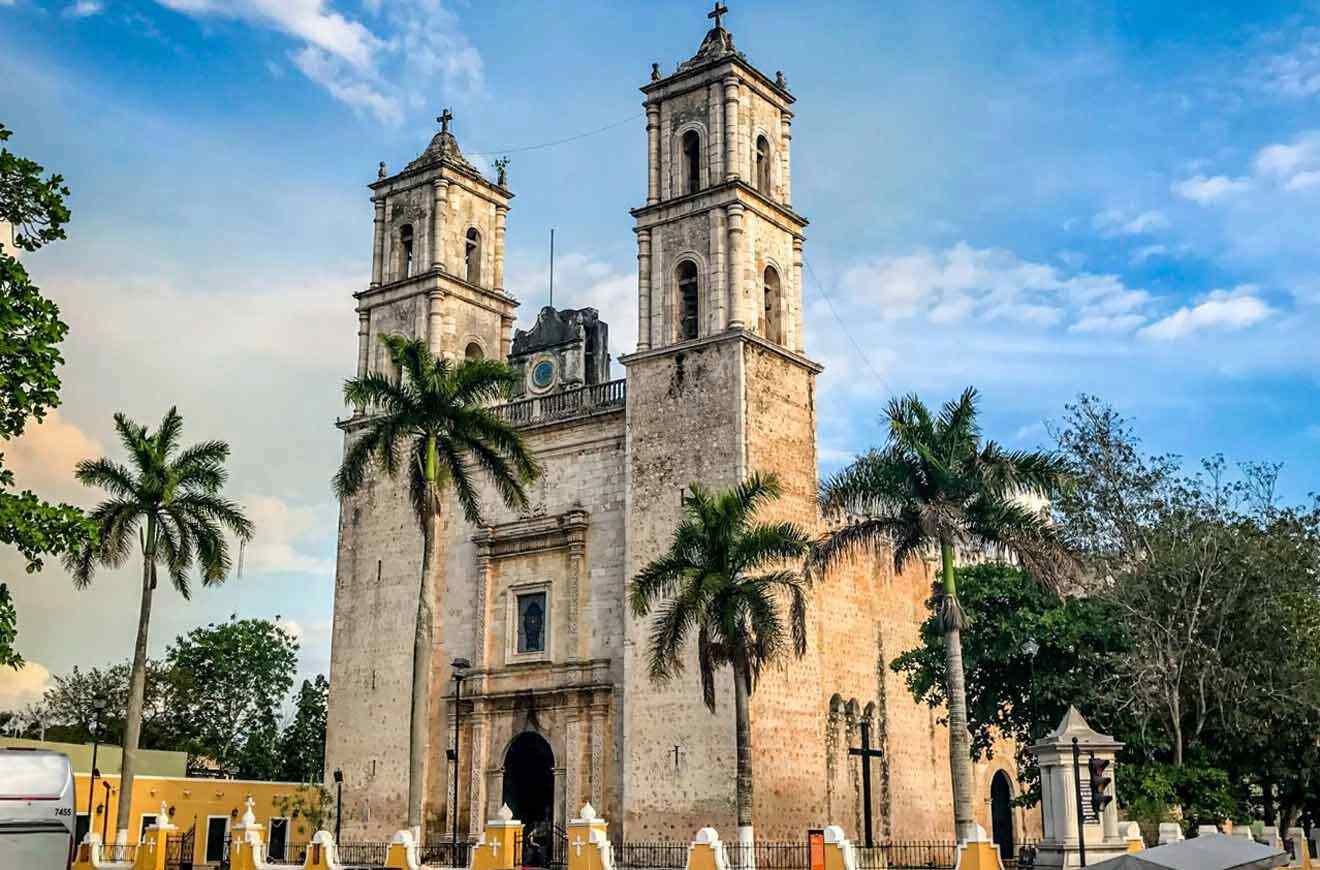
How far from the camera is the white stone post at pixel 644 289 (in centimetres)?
3441

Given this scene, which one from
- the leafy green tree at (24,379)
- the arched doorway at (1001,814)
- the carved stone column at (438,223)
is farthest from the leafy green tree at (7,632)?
the arched doorway at (1001,814)

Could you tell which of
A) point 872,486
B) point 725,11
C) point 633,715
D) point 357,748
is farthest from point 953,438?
point 357,748

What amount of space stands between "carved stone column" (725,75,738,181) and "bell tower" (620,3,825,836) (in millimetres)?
42

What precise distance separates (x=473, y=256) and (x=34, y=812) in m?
27.5

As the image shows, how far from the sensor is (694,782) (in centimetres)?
3044

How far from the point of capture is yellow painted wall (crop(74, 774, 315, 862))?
122ft

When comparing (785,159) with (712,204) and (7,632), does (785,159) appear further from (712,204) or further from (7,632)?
(7,632)

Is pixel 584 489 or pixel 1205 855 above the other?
pixel 584 489

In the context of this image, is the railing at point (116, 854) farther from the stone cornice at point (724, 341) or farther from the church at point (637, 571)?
the stone cornice at point (724, 341)

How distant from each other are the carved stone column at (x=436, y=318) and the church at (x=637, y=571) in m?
0.07

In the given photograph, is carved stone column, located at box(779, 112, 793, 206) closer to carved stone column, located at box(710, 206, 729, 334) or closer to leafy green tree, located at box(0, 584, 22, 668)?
carved stone column, located at box(710, 206, 729, 334)

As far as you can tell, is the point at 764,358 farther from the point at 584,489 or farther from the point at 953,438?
the point at 953,438

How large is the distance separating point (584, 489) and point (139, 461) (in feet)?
35.8

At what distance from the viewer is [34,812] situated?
1609cm
